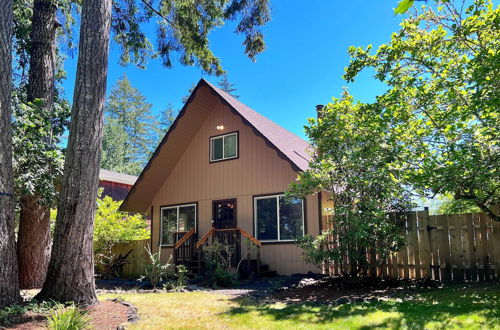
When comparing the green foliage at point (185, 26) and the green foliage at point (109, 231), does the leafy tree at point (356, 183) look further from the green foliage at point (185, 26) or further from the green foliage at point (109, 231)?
the green foliage at point (109, 231)

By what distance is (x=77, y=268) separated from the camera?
214 inches

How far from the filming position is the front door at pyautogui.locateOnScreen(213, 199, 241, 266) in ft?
35.2

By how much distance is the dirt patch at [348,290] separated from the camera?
623cm

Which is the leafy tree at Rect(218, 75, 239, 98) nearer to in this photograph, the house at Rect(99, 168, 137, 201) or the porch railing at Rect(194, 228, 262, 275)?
the house at Rect(99, 168, 137, 201)

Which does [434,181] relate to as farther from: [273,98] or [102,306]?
[273,98]

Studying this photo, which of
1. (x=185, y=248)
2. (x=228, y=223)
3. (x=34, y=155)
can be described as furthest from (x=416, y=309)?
(x=185, y=248)

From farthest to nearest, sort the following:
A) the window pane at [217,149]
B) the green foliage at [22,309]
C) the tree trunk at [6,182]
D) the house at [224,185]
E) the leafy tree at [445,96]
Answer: the window pane at [217,149] < the house at [224,185] < the leafy tree at [445,96] < the tree trunk at [6,182] < the green foliage at [22,309]

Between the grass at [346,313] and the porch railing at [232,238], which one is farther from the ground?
the porch railing at [232,238]

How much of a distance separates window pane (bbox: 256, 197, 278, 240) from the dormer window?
1842 millimetres

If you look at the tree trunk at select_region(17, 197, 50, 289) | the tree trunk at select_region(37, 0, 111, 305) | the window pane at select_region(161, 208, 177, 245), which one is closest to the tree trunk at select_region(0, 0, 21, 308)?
the tree trunk at select_region(37, 0, 111, 305)

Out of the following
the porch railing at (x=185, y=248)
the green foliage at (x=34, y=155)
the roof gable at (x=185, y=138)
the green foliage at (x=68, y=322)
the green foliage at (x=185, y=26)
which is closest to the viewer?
the green foliage at (x=68, y=322)

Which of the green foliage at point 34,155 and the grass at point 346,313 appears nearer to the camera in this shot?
the grass at point 346,313

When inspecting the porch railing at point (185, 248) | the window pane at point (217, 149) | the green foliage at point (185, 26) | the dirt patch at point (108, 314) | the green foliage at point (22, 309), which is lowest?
the dirt patch at point (108, 314)

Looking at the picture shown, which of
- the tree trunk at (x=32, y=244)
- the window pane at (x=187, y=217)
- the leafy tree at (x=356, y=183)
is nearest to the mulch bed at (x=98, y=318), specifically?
the leafy tree at (x=356, y=183)
